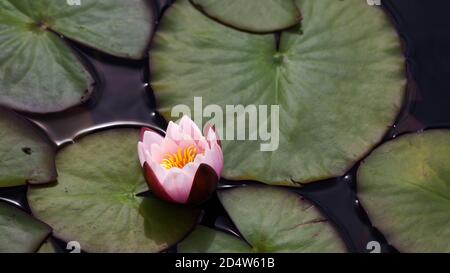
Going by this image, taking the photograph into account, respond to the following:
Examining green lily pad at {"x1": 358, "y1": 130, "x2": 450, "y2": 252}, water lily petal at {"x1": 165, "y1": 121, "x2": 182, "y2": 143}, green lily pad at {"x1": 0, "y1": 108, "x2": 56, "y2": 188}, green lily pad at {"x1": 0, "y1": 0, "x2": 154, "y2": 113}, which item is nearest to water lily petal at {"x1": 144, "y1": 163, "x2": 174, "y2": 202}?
water lily petal at {"x1": 165, "y1": 121, "x2": 182, "y2": 143}

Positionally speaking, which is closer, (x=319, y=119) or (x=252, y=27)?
(x=319, y=119)

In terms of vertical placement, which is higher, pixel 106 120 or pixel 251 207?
pixel 106 120

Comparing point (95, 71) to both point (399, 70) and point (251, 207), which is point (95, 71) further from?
point (399, 70)

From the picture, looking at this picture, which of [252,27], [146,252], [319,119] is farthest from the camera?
[252,27]

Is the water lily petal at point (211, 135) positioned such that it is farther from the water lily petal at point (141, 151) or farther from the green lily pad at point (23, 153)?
the green lily pad at point (23, 153)

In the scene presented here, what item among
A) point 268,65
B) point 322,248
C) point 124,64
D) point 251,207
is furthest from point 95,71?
point 322,248

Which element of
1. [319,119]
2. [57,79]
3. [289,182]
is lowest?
[289,182]

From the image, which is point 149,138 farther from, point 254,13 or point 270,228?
point 254,13
